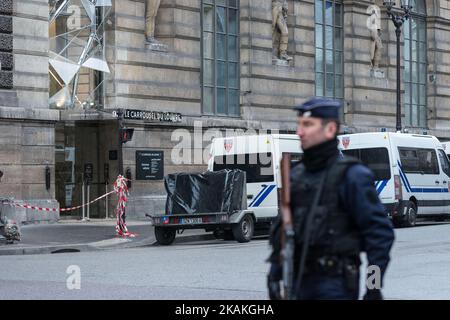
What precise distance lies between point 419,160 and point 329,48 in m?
10.9

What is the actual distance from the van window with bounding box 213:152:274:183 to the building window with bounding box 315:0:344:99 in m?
13.3

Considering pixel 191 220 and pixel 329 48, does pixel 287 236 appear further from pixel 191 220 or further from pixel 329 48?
pixel 329 48

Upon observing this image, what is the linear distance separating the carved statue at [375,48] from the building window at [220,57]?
7.94 metres

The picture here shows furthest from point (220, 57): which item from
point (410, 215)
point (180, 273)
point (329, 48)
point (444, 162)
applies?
point (180, 273)

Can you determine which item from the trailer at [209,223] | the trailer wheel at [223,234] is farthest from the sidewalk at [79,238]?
the trailer at [209,223]

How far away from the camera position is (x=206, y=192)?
22781 mm

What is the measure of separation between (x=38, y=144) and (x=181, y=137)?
5541 mm

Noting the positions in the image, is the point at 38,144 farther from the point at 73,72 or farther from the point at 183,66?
the point at 183,66

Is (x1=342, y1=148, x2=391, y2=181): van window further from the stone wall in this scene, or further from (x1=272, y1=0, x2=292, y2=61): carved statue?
(x1=272, y1=0, x2=292, y2=61): carved statue

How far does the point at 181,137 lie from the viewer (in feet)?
102

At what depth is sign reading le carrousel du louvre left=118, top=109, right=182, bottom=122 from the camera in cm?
2897

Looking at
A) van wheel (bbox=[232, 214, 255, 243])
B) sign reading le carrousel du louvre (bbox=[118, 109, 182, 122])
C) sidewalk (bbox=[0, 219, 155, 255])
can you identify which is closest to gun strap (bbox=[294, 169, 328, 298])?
sidewalk (bbox=[0, 219, 155, 255])

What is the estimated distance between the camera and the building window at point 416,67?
41906mm
